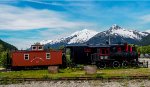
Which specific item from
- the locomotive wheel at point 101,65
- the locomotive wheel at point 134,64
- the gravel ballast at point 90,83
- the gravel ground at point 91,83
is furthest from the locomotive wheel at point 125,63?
the gravel ground at point 91,83

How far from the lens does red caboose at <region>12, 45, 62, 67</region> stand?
5066 centimetres

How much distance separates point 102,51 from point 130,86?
21.1 m

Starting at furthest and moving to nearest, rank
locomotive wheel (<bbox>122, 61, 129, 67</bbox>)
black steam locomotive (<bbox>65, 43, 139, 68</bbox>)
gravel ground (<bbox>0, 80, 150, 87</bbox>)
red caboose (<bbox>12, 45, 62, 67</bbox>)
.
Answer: locomotive wheel (<bbox>122, 61, 129, 67</bbox>), black steam locomotive (<bbox>65, 43, 139, 68</bbox>), red caboose (<bbox>12, 45, 62, 67</bbox>), gravel ground (<bbox>0, 80, 150, 87</bbox>)

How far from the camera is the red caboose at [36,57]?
5066cm

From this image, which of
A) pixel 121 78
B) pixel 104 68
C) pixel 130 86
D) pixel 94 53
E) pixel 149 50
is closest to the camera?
pixel 130 86

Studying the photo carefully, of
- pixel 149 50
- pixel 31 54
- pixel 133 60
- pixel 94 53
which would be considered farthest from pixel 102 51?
pixel 149 50

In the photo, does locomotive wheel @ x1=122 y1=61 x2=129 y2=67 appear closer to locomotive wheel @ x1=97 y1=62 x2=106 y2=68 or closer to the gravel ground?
locomotive wheel @ x1=97 y1=62 x2=106 y2=68

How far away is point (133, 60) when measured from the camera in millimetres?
52438

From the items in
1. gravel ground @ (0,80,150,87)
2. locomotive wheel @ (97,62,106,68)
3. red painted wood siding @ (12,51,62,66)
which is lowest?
gravel ground @ (0,80,150,87)

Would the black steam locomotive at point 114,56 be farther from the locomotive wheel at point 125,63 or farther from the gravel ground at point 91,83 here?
the gravel ground at point 91,83

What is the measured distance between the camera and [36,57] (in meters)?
51.5

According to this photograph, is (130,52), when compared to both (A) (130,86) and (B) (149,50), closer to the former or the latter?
(A) (130,86)

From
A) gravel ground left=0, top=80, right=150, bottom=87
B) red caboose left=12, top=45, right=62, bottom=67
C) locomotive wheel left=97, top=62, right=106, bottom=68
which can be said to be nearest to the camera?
gravel ground left=0, top=80, right=150, bottom=87

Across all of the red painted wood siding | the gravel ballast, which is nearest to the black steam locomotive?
the red painted wood siding
